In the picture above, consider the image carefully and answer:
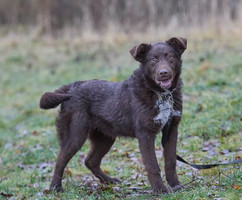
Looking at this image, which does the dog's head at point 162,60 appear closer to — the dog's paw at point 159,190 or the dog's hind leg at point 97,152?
the dog's paw at point 159,190

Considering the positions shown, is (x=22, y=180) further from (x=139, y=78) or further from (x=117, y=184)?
(x=139, y=78)

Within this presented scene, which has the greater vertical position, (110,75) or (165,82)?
(165,82)

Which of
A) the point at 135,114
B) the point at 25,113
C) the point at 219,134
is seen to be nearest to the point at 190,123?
the point at 219,134

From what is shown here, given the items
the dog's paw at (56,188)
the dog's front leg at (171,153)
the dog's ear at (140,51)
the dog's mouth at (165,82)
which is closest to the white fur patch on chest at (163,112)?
the dog's front leg at (171,153)

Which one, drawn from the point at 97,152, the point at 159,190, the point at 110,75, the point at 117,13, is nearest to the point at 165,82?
the point at 159,190

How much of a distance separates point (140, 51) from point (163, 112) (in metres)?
0.76

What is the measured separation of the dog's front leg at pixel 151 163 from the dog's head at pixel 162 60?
635mm

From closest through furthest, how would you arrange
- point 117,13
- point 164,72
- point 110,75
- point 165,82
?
point 164,72 → point 165,82 → point 110,75 → point 117,13

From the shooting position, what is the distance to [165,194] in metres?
4.72

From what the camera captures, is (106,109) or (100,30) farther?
(100,30)

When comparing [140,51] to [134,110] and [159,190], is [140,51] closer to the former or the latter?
[134,110]

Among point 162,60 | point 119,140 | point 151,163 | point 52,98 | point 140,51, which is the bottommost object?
point 119,140

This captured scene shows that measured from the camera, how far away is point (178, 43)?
5.00m

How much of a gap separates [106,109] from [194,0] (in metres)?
11.0
